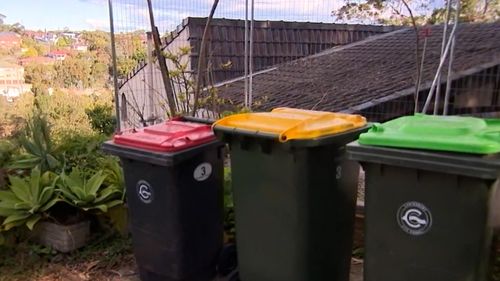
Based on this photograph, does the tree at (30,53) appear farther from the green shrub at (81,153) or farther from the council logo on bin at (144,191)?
the council logo on bin at (144,191)

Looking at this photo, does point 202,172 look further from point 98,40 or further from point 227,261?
point 98,40

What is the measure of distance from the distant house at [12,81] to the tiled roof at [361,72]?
3637 mm

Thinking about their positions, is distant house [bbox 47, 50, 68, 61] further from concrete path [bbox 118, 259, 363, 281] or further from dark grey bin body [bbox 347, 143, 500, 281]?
dark grey bin body [bbox 347, 143, 500, 281]

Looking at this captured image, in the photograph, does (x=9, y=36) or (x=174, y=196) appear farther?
(x=9, y=36)

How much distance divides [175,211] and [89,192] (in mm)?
1140

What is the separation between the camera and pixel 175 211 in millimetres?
2445

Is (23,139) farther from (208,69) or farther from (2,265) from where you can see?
(208,69)

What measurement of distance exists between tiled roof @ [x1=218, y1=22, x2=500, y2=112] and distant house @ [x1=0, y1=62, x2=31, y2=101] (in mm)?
3637

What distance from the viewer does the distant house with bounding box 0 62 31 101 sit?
6941 mm

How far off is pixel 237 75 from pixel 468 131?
5.21 metres

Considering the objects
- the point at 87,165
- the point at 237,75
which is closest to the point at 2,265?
the point at 87,165

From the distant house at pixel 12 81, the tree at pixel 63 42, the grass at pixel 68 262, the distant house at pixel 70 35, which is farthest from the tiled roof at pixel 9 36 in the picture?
the grass at pixel 68 262

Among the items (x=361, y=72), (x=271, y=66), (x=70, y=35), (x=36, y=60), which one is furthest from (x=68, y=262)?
(x=36, y=60)

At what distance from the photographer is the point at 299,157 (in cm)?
205
